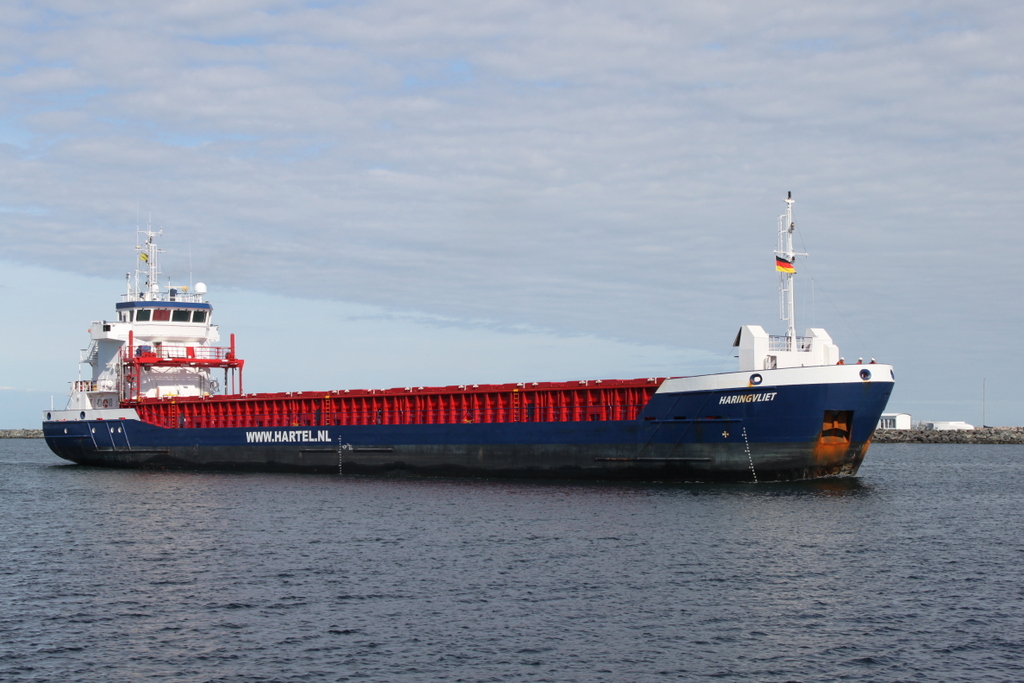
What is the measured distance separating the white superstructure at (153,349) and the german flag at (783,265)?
3148 cm

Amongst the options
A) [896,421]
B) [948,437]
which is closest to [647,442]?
[948,437]

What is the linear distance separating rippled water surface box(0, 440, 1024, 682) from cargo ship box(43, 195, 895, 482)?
2.01m

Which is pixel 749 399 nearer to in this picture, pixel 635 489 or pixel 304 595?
pixel 635 489

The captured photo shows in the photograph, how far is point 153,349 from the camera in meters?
55.4

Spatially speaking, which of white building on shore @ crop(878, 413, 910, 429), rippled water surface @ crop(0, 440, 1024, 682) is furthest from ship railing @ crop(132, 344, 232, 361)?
white building on shore @ crop(878, 413, 910, 429)

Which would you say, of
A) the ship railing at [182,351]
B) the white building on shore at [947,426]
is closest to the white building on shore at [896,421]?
the white building on shore at [947,426]

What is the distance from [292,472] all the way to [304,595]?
2854 centimetres

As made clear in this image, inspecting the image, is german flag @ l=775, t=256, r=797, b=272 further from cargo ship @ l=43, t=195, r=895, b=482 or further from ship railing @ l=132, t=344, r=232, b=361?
ship railing @ l=132, t=344, r=232, b=361

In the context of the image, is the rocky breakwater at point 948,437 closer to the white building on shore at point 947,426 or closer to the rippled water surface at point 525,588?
the white building on shore at point 947,426

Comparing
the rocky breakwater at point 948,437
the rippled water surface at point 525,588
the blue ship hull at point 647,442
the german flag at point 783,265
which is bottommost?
the rocky breakwater at point 948,437

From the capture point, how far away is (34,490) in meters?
42.7

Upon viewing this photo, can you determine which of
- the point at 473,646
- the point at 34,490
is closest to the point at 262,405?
the point at 34,490

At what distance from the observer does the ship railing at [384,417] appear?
3928 cm

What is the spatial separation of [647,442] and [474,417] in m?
9.37
